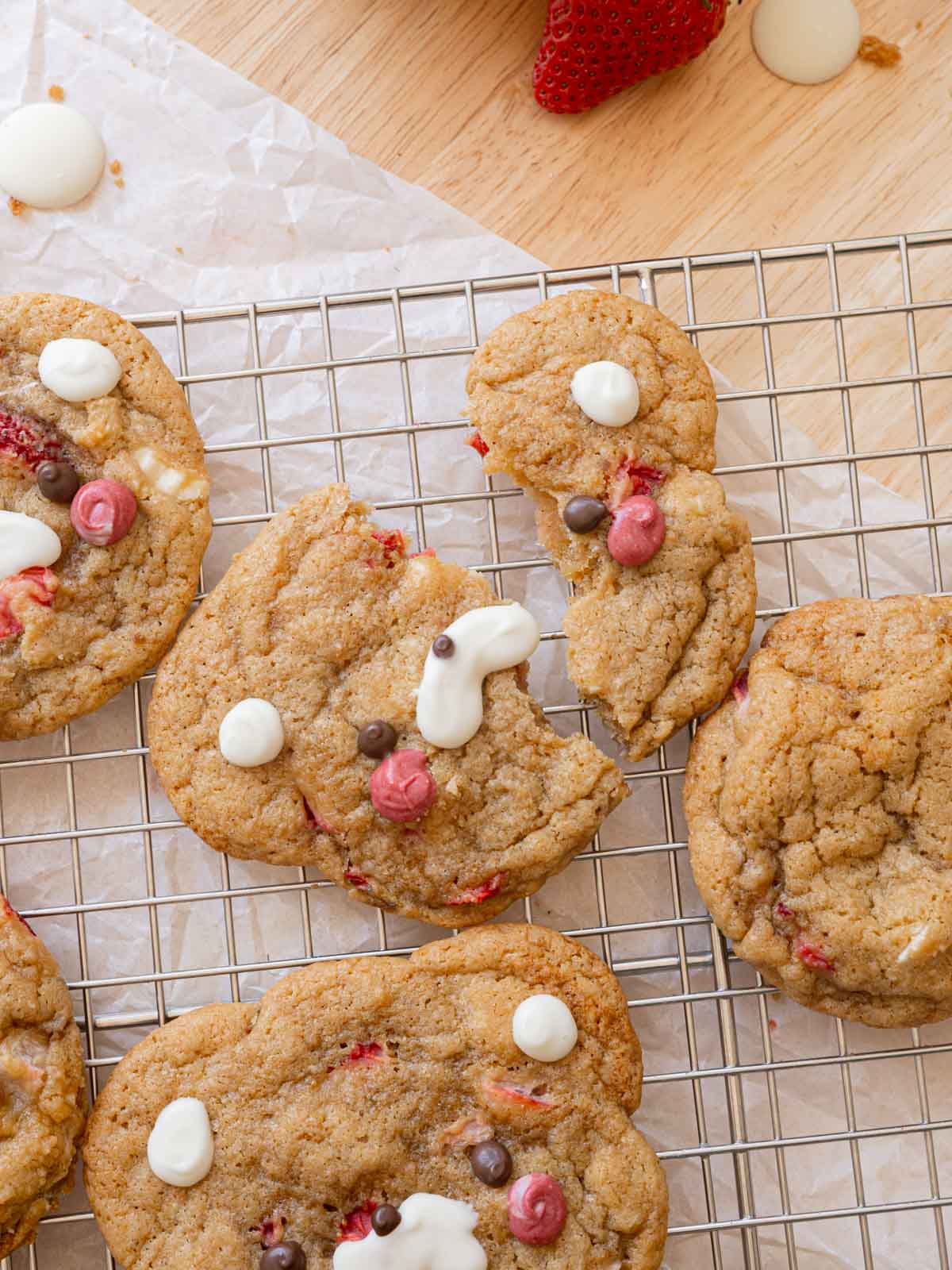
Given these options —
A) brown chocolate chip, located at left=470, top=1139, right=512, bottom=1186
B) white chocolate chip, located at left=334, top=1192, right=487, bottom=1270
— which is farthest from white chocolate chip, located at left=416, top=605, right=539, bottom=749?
white chocolate chip, located at left=334, top=1192, right=487, bottom=1270

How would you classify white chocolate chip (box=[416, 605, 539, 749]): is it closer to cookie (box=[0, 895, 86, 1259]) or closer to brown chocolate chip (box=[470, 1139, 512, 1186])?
brown chocolate chip (box=[470, 1139, 512, 1186])

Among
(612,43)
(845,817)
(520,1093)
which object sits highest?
(612,43)

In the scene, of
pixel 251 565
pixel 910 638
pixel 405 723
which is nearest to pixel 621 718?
pixel 405 723

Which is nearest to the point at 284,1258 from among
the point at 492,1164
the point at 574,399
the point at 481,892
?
the point at 492,1164

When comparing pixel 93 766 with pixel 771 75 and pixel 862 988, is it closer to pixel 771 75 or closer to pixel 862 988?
pixel 862 988

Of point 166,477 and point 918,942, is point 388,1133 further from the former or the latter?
point 166,477

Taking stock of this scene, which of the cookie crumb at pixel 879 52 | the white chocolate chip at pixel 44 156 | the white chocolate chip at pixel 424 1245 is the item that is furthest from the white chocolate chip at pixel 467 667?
the cookie crumb at pixel 879 52
